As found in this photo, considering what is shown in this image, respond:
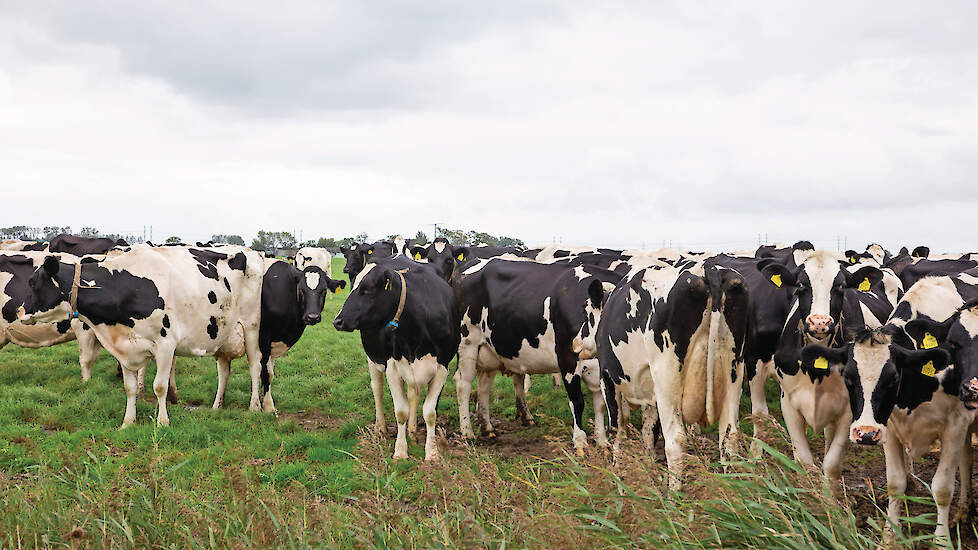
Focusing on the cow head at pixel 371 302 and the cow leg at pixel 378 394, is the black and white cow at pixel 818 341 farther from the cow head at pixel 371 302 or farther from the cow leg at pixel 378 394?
the cow leg at pixel 378 394

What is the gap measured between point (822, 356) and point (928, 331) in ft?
2.81

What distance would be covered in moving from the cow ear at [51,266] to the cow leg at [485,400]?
5710 mm

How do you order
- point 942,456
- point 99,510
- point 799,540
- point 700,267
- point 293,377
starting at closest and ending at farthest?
1. point 799,540
2. point 99,510
3. point 942,456
4. point 700,267
5. point 293,377

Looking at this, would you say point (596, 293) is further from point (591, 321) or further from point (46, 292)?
point (46, 292)

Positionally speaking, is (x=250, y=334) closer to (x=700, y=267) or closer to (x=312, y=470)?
(x=312, y=470)

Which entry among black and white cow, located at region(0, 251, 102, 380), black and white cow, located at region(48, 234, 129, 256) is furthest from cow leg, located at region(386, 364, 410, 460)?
black and white cow, located at region(48, 234, 129, 256)

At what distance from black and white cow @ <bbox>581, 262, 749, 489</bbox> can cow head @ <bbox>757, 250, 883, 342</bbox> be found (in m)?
0.97

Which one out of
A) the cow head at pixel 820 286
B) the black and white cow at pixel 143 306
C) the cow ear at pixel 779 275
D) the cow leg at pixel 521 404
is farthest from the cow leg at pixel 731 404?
the black and white cow at pixel 143 306

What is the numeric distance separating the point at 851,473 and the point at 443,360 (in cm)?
455

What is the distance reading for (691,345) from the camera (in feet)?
18.0

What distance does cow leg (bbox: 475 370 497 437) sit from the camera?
8.87 m

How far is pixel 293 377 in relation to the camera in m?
12.0

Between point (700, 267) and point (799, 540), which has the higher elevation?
point (700, 267)

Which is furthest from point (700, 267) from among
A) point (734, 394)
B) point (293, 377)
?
point (293, 377)
